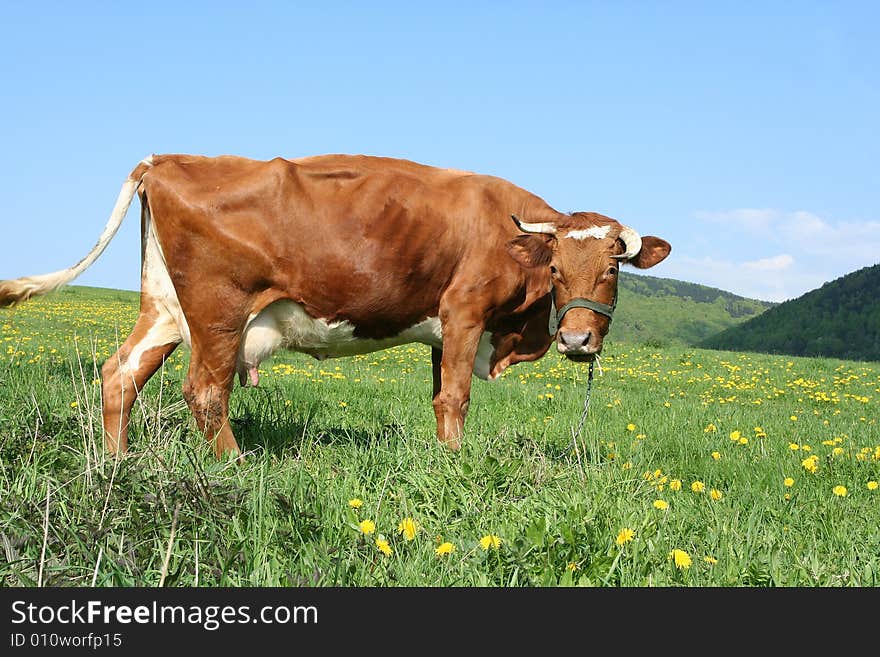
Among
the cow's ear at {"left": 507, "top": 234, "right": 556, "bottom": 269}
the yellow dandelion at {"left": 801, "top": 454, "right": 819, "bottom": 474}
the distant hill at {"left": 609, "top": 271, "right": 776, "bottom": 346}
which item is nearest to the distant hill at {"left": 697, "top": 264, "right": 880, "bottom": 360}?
the distant hill at {"left": 609, "top": 271, "right": 776, "bottom": 346}

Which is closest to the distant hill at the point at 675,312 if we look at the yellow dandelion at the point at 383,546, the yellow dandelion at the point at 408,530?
the yellow dandelion at the point at 408,530

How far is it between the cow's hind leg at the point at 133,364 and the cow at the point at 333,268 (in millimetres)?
11

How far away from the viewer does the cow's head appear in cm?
603

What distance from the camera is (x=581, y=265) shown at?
611 cm

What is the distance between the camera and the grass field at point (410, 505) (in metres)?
3.46

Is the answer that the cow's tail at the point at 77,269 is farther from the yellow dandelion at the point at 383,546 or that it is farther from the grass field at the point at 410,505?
the yellow dandelion at the point at 383,546

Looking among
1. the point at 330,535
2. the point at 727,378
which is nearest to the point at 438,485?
the point at 330,535

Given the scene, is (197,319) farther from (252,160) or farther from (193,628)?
(193,628)

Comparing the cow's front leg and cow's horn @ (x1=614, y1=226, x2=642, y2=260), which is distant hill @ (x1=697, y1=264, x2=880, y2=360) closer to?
cow's horn @ (x1=614, y1=226, x2=642, y2=260)

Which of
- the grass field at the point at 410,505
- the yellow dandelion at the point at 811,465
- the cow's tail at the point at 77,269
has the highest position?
the cow's tail at the point at 77,269

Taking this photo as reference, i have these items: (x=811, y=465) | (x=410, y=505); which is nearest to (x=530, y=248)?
(x=410, y=505)

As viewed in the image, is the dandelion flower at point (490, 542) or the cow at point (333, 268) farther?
the cow at point (333, 268)

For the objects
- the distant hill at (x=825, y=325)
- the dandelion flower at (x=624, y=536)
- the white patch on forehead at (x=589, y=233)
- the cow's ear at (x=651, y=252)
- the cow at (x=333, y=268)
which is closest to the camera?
the dandelion flower at (x=624, y=536)

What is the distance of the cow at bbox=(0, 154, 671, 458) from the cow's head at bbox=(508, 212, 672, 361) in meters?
0.01
